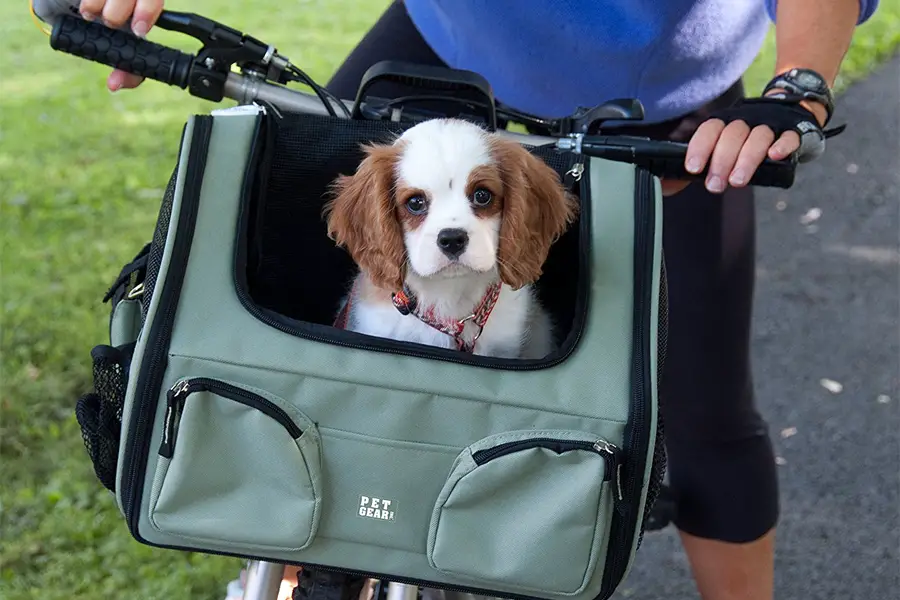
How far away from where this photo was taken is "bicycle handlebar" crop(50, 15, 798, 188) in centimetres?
175

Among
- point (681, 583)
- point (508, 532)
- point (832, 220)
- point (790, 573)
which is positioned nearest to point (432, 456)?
point (508, 532)

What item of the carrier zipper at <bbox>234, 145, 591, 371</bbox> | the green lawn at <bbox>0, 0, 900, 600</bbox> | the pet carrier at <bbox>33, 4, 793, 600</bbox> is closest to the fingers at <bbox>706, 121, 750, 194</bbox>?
the pet carrier at <bbox>33, 4, 793, 600</bbox>

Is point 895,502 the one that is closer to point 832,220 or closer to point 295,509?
point 832,220

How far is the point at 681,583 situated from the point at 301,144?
6.86ft

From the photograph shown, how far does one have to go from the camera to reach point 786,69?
6.31 ft

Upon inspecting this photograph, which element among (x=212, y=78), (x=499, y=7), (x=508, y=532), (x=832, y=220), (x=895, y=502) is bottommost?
(x=508, y=532)

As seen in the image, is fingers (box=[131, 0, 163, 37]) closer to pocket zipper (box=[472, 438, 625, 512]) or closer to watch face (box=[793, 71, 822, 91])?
pocket zipper (box=[472, 438, 625, 512])

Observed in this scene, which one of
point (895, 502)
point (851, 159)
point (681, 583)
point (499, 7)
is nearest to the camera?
point (499, 7)

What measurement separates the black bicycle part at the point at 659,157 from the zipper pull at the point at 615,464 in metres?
0.55

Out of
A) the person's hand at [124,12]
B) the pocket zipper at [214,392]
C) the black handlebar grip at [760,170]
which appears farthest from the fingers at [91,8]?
the black handlebar grip at [760,170]

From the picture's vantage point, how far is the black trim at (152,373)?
4.87 ft

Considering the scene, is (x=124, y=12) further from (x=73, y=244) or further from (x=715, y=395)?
(x=73, y=244)

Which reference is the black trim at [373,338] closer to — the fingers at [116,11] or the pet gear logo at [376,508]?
the pet gear logo at [376,508]

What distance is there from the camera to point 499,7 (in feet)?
7.13
